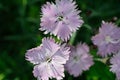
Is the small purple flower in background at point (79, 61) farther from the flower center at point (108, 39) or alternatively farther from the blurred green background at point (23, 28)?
the blurred green background at point (23, 28)

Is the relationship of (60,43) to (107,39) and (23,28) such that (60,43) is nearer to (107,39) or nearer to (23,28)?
(107,39)

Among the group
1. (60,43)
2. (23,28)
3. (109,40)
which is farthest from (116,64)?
(23,28)

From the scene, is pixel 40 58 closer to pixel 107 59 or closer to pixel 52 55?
pixel 52 55

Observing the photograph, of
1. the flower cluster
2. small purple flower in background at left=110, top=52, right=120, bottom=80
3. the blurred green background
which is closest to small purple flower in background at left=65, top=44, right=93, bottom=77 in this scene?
the flower cluster

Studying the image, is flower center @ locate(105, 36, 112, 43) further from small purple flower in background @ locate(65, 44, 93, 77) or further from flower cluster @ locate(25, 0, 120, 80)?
small purple flower in background @ locate(65, 44, 93, 77)

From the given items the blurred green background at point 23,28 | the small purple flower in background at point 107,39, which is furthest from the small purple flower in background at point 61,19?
the blurred green background at point 23,28

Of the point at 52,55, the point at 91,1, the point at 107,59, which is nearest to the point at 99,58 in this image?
the point at 107,59
